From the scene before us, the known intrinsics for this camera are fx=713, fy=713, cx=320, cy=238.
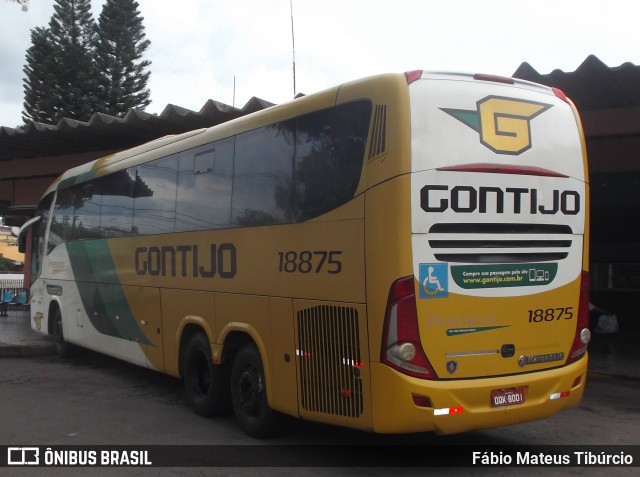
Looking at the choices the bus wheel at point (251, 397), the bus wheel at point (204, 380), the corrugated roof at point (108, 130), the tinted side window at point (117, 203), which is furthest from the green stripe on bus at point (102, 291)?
the corrugated roof at point (108, 130)

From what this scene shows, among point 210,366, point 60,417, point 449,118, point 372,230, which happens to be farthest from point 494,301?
point 60,417

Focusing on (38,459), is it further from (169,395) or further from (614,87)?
(614,87)

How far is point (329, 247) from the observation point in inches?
250

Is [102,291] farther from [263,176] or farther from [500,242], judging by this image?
[500,242]

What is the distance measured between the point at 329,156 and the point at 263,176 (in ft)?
3.74

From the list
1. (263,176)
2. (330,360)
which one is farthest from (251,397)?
(263,176)

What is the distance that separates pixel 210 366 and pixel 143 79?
37.6 metres

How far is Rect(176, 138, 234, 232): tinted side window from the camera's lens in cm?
812

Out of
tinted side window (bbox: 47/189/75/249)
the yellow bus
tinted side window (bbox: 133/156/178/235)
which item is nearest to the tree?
tinted side window (bbox: 47/189/75/249)

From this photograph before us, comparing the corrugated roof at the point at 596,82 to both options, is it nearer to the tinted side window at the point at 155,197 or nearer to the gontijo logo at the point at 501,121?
the gontijo logo at the point at 501,121

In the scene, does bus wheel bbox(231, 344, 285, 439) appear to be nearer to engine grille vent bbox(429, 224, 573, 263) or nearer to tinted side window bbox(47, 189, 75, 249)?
engine grille vent bbox(429, 224, 573, 263)

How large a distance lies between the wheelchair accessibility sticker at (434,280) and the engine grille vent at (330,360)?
24.7 inches

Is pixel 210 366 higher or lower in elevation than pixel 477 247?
lower

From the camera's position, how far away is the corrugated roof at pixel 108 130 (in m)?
14.2
